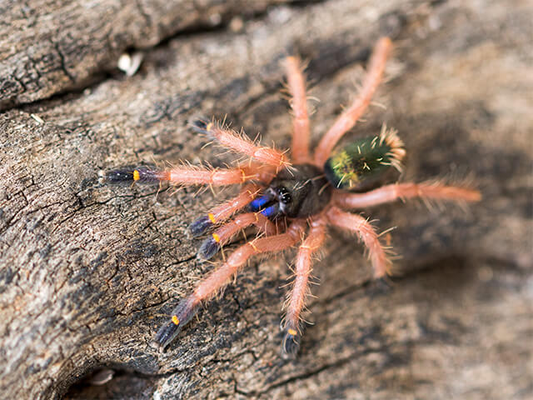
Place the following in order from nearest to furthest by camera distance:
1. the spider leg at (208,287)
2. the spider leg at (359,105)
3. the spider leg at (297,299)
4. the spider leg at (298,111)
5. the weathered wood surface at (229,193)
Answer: the weathered wood surface at (229,193)
the spider leg at (208,287)
the spider leg at (297,299)
the spider leg at (298,111)
the spider leg at (359,105)

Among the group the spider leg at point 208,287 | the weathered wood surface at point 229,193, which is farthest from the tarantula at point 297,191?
the weathered wood surface at point 229,193

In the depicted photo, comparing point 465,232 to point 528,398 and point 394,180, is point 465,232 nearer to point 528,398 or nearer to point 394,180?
point 394,180

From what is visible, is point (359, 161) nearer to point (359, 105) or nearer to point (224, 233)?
point (359, 105)

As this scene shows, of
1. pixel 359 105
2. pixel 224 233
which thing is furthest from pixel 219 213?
pixel 359 105

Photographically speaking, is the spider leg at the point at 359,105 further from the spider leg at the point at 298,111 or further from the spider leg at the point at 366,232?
the spider leg at the point at 366,232

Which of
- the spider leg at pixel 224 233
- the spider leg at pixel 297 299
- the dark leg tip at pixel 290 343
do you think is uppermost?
the spider leg at pixel 224 233

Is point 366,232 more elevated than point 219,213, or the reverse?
point 219,213

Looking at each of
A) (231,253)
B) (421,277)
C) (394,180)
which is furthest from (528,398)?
(231,253)
